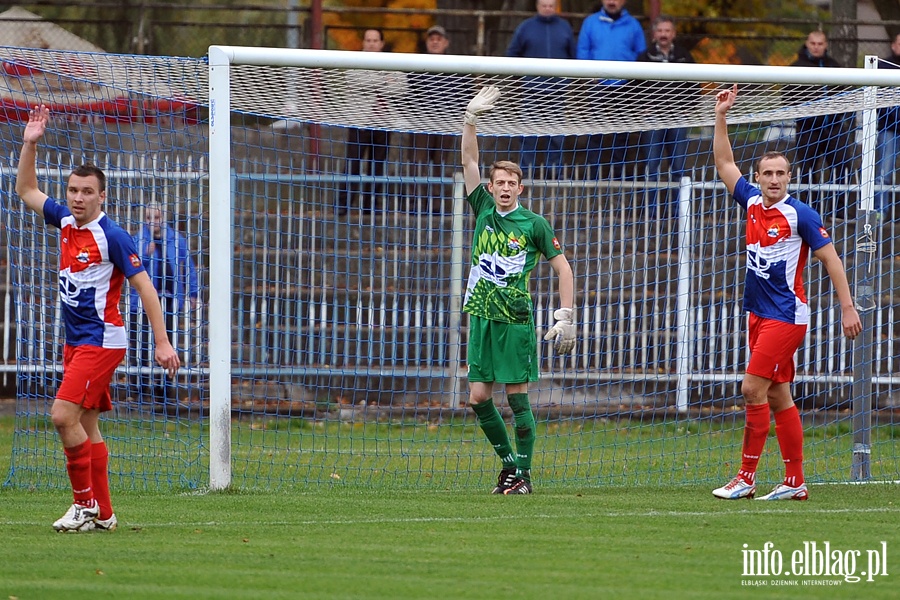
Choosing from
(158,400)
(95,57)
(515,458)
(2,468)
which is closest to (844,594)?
(515,458)

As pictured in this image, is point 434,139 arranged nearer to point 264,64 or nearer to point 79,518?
point 264,64

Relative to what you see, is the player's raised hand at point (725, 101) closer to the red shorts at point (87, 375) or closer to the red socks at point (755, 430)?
the red socks at point (755, 430)

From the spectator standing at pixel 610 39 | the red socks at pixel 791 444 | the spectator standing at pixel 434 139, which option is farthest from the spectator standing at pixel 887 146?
the spectator standing at pixel 434 139

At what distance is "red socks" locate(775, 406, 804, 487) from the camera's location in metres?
7.22

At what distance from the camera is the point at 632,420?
11172 mm

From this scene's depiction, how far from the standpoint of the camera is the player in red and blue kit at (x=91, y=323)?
584 centimetres

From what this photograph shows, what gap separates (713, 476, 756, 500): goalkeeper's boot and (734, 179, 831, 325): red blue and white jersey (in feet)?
3.42

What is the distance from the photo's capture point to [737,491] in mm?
7156

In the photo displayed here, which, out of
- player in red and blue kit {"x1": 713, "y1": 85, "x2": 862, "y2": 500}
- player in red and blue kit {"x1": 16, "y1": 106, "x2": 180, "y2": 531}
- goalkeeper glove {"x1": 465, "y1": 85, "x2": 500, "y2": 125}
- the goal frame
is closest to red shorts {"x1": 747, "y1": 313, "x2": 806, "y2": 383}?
player in red and blue kit {"x1": 713, "y1": 85, "x2": 862, "y2": 500}

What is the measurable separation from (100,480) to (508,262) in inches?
110

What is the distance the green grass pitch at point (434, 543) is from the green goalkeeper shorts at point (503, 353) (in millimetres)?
758

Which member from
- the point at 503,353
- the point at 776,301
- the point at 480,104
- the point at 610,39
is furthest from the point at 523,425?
the point at 610,39

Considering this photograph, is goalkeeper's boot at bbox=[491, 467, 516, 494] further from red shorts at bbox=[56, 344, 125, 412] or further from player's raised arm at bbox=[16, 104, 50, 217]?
player's raised arm at bbox=[16, 104, 50, 217]

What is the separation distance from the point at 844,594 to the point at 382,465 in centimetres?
487
